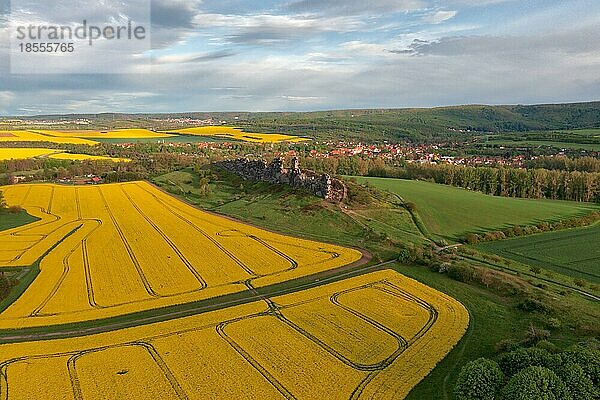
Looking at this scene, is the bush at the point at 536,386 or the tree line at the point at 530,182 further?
the tree line at the point at 530,182

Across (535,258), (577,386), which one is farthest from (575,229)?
(577,386)

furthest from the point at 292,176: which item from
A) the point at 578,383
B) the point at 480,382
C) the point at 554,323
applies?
the point at 578,383

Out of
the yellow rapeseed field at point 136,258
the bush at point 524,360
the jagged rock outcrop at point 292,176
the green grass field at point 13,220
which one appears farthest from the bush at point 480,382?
the green grass field at point 13,220

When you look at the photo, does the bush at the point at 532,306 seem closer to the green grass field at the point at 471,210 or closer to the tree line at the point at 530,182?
the green grass field at the point at 471,210

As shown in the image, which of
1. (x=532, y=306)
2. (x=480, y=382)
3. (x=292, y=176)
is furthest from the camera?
(x=292, y=176)

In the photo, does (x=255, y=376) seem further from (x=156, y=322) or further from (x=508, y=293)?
(x=508, y=293)

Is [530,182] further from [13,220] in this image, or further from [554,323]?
[13,220]

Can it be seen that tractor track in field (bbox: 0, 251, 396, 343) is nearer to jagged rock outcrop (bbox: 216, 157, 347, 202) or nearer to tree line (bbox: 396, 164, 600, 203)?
jagged rock outcrop (bbox: 216, 157, 347, 202)
